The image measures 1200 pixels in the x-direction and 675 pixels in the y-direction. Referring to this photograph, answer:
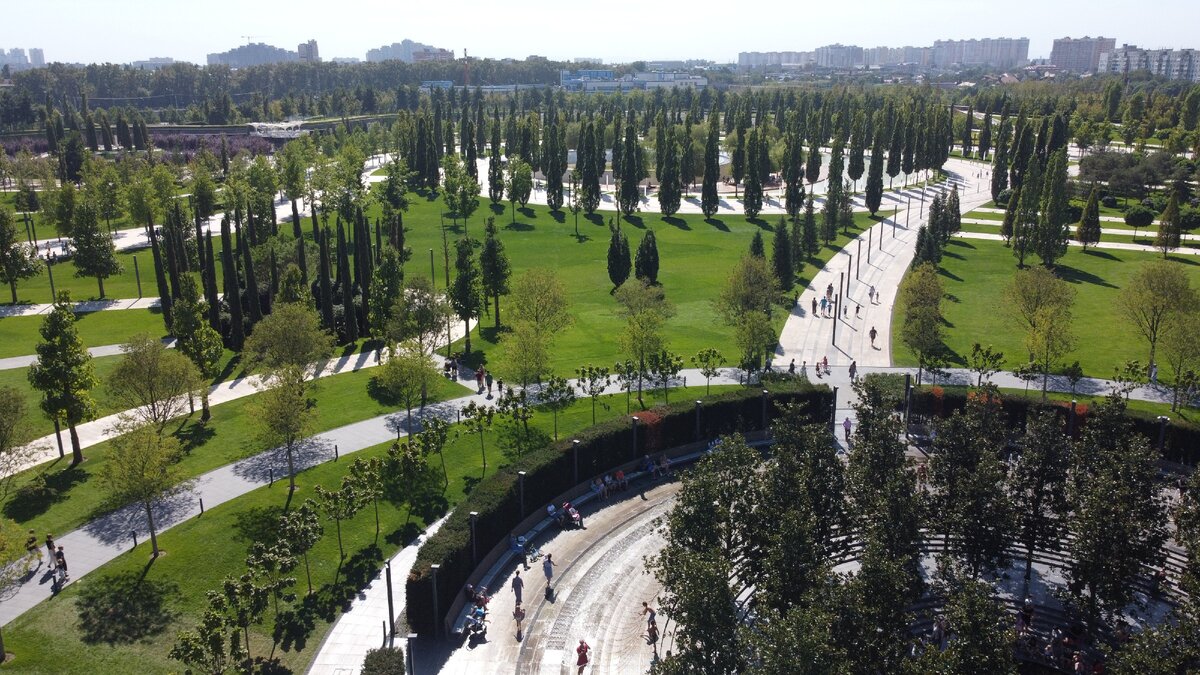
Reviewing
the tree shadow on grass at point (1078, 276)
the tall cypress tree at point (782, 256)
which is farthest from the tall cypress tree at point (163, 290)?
the tree shadow on grass at point (1078, 276)

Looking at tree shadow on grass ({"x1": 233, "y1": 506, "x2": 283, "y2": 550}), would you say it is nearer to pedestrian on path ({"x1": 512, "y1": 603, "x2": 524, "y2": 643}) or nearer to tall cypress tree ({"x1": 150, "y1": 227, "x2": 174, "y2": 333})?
pedestrian on path ({"x1": 512, "y1": 603, "x2": 524, "y2": 643})

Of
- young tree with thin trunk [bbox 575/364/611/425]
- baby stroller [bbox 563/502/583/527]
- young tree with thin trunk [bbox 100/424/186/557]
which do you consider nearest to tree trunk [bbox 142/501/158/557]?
young tree with thin trunk [bbox 100/424/186/557]

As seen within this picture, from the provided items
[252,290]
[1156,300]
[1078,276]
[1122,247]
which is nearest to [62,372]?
[252,290]

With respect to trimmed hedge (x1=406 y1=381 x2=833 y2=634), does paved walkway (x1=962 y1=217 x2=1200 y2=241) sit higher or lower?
higher

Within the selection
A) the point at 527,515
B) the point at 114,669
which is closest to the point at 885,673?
the point at 527,515

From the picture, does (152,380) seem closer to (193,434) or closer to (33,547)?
(193,434)

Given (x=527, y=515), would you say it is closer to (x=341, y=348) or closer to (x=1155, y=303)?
(x=341, y=348)
